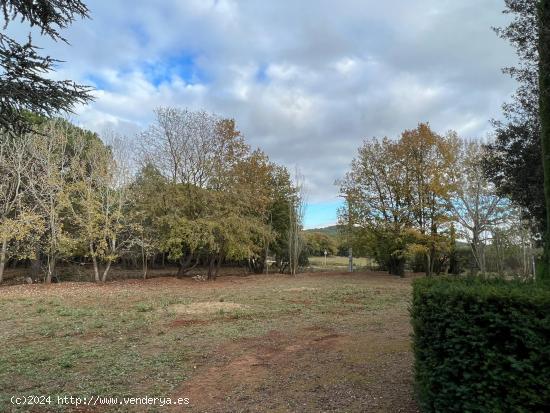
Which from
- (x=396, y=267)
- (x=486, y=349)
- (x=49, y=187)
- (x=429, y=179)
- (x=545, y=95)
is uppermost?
(x=429, y=179)

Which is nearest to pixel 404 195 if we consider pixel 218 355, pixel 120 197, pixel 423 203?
pixel 423 203

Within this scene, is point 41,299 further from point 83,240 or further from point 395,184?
point 395,184

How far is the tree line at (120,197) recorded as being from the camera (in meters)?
17.4

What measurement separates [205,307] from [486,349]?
883 centimetres

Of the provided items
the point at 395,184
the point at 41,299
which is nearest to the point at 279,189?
the point at 395,184

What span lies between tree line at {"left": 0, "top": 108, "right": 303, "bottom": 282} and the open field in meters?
7.33

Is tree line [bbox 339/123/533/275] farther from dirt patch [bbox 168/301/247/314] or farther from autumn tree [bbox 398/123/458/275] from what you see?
dirt patch [bbox 168/301/247/314]

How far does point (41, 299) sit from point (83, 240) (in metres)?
5.56

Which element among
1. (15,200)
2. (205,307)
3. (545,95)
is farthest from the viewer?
(15,200)

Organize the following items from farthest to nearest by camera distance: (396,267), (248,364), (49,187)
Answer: (396,267), (49,187), (248,364)

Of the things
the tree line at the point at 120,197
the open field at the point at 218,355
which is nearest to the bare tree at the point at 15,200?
the tree line at the point at 120,197

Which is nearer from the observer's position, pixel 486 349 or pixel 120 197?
pixel 486 349

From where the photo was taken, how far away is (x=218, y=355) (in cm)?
595

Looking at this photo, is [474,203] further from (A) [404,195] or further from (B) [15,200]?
(B) [15,200]
